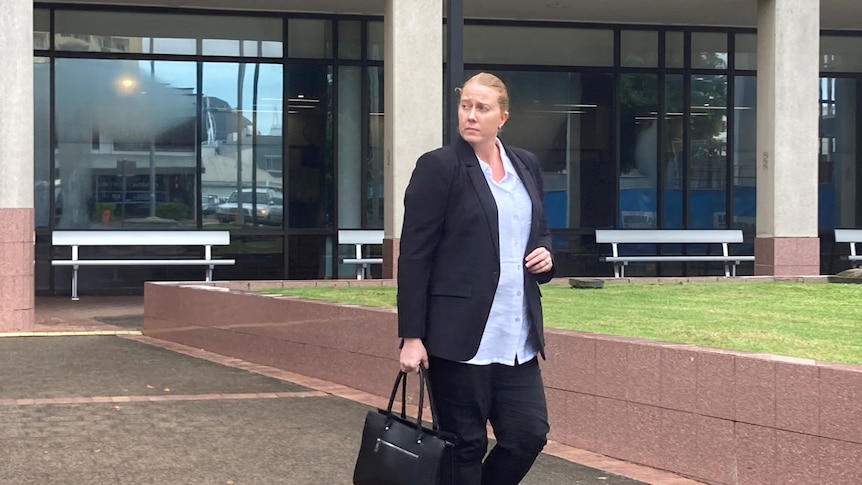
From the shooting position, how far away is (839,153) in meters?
21.7

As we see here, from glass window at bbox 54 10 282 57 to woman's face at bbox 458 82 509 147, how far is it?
Result: 15806mm

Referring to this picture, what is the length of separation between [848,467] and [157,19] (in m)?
15.7

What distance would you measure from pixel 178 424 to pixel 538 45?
14269 mm

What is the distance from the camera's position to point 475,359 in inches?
159

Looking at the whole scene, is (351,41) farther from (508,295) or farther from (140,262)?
(508,295)

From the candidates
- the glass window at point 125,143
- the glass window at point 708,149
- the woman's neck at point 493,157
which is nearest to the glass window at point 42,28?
the glass window at point 125,143

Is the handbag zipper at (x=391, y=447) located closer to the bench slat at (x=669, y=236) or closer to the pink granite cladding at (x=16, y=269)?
the pink granite cladding at (x=16, y=269)

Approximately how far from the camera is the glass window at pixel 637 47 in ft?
68.8

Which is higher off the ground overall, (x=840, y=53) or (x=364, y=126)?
(x=840, y=53)

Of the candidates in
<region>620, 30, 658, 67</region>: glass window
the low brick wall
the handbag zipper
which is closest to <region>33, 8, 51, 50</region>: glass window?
<region>620, 30, 658, 67</region>: glass window

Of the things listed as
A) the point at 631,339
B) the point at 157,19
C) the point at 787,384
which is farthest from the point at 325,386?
the point at 157,19

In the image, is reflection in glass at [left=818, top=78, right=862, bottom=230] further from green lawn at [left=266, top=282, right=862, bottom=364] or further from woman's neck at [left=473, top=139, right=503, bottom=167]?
woman's neck at [left=473, top=139, right=503, bottom=167]

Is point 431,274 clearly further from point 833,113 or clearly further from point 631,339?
point 833,113

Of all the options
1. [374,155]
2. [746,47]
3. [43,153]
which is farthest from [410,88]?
[746,47]
